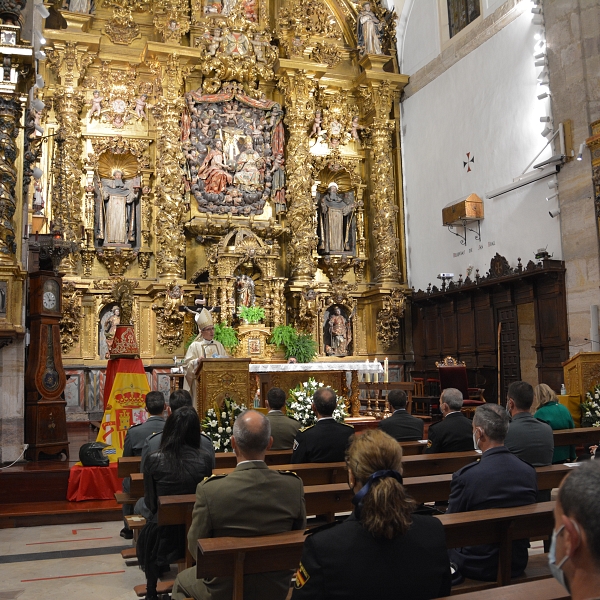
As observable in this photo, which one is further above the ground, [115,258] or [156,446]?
[115,258]

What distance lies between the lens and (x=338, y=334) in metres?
18.9

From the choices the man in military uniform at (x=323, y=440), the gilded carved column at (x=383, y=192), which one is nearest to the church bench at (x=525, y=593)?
the man in military uniform at (x=323, y=440)

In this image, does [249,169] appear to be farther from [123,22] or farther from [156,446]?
[156,446]

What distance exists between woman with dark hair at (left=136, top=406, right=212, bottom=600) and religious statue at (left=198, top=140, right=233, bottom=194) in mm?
14321

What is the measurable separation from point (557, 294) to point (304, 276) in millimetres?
6865

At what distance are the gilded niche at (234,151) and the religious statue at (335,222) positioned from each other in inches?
54.8

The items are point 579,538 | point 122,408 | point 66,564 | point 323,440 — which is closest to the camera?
point 579,538

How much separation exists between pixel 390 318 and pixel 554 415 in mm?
11561

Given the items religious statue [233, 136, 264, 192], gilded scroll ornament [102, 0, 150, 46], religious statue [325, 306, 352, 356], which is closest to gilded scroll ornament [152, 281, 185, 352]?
religious statue [233, 136, 264, 192]

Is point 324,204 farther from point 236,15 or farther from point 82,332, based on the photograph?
point 82,332

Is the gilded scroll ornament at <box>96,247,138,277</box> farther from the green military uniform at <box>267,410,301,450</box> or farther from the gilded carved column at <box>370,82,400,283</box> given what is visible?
the green military uniform at <box>267,410,301,450</box>

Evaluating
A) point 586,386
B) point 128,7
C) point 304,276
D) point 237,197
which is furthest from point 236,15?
point 586,386

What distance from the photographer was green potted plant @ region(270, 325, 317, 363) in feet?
55.5

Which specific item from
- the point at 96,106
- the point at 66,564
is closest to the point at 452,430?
the point at 66,564
